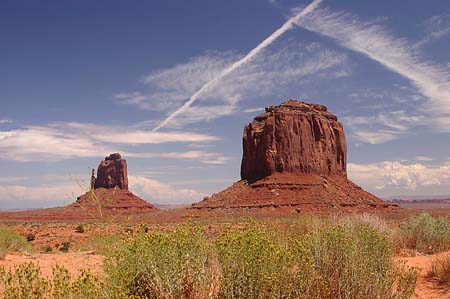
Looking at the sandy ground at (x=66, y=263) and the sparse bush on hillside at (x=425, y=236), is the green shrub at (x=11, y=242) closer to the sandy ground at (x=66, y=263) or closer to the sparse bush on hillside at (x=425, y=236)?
the sandy ground at (x=66, y=263)

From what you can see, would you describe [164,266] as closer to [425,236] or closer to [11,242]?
[425,236]

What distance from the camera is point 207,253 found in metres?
6.33

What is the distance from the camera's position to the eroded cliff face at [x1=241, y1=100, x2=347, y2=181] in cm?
8775

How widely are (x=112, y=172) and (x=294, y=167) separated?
69959 millimetres

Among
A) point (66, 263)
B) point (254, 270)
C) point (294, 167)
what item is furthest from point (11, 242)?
→ point (294, 167)

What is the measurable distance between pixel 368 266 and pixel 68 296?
4.91m

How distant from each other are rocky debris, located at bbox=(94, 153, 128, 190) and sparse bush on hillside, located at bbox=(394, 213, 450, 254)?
4658 inches

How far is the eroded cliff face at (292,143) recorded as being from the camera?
87.8m

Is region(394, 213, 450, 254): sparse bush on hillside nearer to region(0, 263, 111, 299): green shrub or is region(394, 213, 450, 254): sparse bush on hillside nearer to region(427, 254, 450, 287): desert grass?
region(427, 254, 450, 287): desert grass

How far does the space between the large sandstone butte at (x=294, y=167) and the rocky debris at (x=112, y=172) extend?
51.5 m

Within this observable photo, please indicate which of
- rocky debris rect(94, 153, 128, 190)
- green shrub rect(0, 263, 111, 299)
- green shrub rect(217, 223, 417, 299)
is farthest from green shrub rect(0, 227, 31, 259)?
rocky debris rect(94, 153, 128, 190)

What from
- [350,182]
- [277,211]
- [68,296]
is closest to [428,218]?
[68,296]

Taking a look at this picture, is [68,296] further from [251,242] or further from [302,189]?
[302,189]

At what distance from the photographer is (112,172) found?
13325 cm
